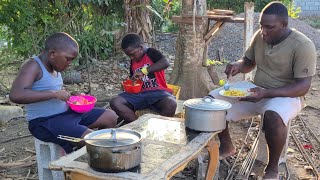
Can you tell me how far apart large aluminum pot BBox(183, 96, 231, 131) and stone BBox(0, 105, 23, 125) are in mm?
3482

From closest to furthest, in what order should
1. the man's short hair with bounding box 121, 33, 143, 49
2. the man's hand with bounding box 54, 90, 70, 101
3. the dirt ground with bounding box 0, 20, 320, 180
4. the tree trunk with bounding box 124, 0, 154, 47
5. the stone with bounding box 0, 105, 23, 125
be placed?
the man's hand with bounding box 54, 90, 70, 101, the dirt ground with bounding box 0, 20, 320, 180, the man's short hair with bounding box 121, 33, 143, 49, the stone with bounding box 0, 105, 23, 125, the tree trunk with bounding box 124, 0, 154, 47

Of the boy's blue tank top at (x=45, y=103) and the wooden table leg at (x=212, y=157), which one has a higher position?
the boy's blue tank top at (x=45, y=103)

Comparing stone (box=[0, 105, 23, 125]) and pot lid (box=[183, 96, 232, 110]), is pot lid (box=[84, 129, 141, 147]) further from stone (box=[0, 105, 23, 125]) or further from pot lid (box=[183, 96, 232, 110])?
stone (box=[0, 105, 23, 125])

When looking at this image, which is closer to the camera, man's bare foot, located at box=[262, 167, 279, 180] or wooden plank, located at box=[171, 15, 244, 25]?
man's bare foot, located at box=[262, 167, 279, 180]

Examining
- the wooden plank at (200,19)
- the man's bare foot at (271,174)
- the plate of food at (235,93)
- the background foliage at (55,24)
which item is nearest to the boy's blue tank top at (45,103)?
the plate of food at (235,93)

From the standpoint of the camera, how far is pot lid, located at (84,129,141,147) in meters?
2.33

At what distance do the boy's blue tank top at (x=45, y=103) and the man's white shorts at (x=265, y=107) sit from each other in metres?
1.75

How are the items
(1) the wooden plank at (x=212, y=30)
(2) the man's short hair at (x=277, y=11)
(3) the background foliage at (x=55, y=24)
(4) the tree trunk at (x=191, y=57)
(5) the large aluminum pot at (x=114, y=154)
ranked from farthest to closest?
(3) the background foliage at (x=55, y=24), (1) the wooden plank at (x=212, y=30), (4) the tree trunk at (x=191, y=57), (2) the man's short hair at (x=277, y=11), (5) the large aluminum pot at (x=114, y=154)

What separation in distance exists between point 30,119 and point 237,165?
231 centimetres

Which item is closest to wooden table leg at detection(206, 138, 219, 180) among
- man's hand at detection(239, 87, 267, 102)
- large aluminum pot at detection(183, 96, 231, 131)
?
large aluminum pot at detection(183, 96, 231, 131)

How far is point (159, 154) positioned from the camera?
2.77m

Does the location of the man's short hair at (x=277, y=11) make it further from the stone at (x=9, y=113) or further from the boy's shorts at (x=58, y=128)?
the stone at (x=9, y=113)

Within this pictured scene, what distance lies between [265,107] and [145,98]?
1421 millimetres

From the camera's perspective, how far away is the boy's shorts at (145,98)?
14.8 ft
